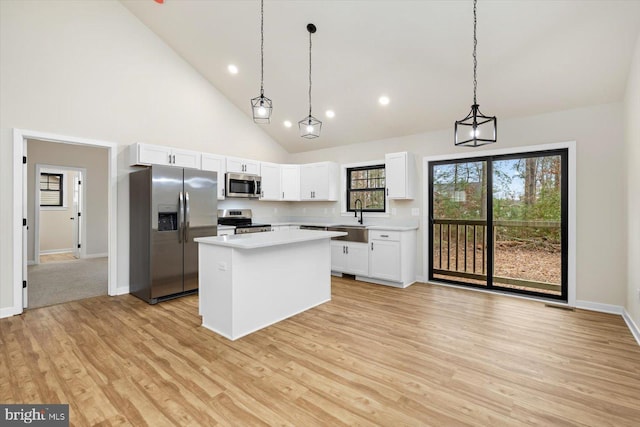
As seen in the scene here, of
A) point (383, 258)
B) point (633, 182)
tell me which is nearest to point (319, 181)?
point (383, 258)

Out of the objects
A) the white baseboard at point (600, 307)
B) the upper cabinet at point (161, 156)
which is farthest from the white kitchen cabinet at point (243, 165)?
the white baseboard at point (600, 307)

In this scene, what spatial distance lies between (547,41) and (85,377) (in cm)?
504

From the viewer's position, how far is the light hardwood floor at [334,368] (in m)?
1.82

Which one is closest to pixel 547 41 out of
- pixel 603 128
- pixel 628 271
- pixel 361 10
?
pixel 603 128

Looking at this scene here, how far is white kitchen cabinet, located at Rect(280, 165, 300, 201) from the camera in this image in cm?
614

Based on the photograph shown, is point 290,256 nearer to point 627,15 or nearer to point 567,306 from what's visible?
point 567,306

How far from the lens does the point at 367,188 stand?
5715 mm

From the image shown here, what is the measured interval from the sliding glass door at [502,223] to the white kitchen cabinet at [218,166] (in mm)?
3475

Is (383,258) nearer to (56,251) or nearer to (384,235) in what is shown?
(384,235)

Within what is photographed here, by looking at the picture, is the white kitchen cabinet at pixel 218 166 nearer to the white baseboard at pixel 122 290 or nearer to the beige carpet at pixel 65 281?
the white baseboard at pixel 122 290

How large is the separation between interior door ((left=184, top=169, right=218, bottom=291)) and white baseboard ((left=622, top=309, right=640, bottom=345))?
194 inches

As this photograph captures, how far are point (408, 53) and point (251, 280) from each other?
320cm

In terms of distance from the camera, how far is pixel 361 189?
579 cm

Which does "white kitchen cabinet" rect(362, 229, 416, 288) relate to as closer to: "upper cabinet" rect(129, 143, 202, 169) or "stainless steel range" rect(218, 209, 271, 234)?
"stainless steel range" rect(218, 209, 271, 234)
